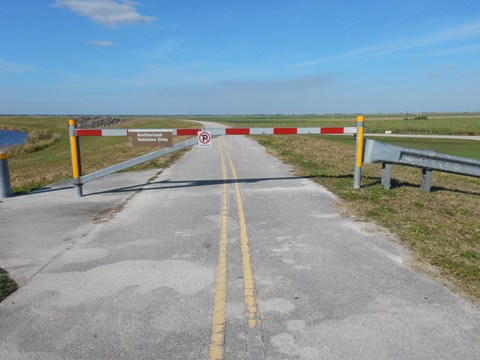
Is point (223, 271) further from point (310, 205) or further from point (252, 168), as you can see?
point (252, 168)


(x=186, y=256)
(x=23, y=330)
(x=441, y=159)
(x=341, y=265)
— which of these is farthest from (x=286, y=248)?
(x=441, y=159)

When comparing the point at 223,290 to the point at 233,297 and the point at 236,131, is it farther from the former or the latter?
the point at 236,131

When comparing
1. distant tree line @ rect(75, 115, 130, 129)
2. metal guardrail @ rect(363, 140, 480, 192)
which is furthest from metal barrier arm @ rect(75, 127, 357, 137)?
distant tree line @ rect(75, 115, 130, 129)

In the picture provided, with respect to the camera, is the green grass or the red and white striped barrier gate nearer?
the green grass

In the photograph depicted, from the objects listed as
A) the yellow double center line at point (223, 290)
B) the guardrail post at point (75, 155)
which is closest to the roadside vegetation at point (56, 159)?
the guardrail post at point (75, 155)

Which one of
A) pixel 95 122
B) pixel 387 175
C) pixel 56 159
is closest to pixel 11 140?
pixel 56 159

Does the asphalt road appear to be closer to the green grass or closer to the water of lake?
the green grass

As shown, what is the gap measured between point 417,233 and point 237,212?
11.2 ft

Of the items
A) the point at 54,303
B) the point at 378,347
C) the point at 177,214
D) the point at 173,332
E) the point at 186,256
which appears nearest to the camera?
the point at 378,347

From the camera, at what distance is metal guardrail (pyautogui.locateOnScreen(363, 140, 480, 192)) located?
9.32 metres

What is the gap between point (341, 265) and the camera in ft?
16.6

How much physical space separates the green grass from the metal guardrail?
8305 mm

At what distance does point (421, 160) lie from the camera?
9.52 metres

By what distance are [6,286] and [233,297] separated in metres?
2.74
